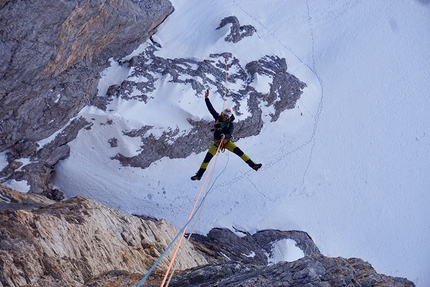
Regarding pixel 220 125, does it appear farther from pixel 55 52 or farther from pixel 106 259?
pixel 55 52

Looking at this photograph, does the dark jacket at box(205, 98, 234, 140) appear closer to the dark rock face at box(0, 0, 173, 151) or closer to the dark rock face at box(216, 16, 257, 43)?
the dark rock face at box(0, 0, 173, 151)

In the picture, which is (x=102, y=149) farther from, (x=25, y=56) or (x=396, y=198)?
(x=396, y=198)

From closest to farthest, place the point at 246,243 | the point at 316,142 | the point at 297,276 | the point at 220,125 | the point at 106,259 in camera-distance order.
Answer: the point at 297,276, the point at 106,259, the point at 220,125, the point at 246,243, the point at 316,142

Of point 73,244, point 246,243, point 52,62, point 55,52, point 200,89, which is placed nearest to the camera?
point 73,244

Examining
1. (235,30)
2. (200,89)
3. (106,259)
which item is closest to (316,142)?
(200,89)

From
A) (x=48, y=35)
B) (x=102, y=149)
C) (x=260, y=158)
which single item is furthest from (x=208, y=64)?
(x=48, y=35)

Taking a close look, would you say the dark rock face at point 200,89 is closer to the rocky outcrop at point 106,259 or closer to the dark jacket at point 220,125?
the rocky outcrop at point 106,259
